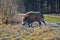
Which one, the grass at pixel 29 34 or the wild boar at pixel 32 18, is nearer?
the grass at pixel 29 34

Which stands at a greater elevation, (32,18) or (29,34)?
(29,34)

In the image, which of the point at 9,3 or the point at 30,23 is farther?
the point at 9,3

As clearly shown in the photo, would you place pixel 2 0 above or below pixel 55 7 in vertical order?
above

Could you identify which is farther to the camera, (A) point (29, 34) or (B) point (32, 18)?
(B) point (32, 18)

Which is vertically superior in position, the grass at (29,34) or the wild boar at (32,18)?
the grass at (29,34)

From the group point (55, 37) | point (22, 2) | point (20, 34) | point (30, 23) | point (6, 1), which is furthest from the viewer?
point (22, 2)

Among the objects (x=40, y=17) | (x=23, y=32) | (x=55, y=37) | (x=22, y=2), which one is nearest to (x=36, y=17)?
(x=40, y=17)

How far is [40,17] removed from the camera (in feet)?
50.0

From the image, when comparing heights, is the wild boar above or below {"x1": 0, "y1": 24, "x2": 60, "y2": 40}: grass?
below

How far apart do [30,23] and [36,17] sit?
60 cm

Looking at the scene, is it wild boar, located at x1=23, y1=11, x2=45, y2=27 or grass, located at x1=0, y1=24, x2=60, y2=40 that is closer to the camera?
grass, located at x1=0, y1=24, x2=60, y2=40

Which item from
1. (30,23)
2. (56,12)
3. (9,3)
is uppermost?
(9,3)

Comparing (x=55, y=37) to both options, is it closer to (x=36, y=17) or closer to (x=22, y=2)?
(x=36, y=17)

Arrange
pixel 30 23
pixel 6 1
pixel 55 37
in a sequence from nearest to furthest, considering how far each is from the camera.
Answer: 1. pixel 55 37
2. pixel 30 23
3. pixel 6 1
